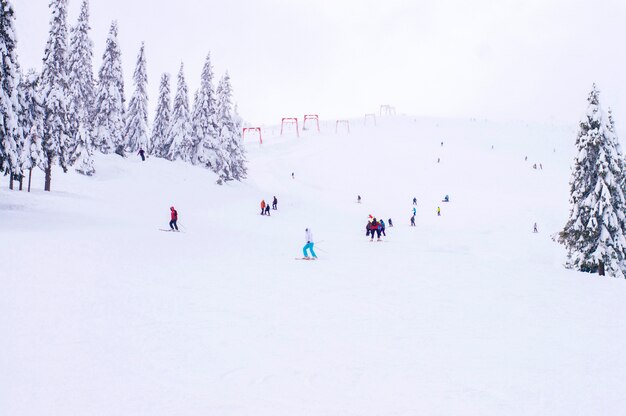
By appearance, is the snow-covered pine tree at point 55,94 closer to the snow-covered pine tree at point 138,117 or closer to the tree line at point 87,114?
the tree line at point 87,114

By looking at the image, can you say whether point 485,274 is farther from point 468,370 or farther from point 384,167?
point 384,167

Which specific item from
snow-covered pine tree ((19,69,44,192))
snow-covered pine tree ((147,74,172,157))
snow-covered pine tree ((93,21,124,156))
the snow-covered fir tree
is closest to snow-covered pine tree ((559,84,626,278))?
the snow-covered fir tree

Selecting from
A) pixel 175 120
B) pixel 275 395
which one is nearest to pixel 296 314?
pixel 275 395

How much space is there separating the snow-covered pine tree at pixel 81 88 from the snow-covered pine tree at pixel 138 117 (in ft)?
14.8

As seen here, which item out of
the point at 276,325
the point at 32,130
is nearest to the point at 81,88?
the point at 32,130

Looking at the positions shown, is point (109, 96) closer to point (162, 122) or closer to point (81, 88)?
point (81, 88)

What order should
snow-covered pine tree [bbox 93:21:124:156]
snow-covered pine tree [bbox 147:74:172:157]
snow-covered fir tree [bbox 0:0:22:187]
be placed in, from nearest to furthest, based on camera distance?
snow-covered fir tree [bbox 0:0:22:187] < snow-covered pine tree [bbox 93:21:124:156] < snow-covered pine tree [bbox 147:74:172:157]

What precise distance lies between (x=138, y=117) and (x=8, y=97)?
105 ft

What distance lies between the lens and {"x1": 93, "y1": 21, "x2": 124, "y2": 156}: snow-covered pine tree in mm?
52281

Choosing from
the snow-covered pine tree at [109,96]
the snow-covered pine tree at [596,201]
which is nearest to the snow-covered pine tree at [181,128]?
the snow-covered pine tree at [109,96]

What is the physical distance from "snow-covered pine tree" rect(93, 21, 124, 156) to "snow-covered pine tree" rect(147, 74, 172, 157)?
9565mm

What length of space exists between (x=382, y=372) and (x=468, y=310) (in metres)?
5.80

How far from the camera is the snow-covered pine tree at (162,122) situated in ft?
208

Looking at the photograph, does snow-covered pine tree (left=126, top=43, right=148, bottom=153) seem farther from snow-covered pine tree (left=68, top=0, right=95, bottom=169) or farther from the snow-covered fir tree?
the snow-covered fir tree
